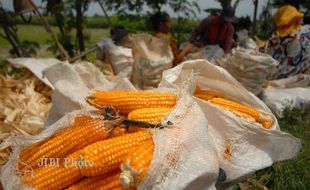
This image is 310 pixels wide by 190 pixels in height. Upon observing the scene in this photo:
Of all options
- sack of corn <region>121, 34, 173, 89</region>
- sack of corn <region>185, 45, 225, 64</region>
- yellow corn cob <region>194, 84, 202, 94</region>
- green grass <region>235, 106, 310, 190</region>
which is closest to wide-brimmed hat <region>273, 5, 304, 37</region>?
sack of corn <region>185, 45, 225, 64</region>

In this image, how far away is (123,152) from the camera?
5.49ft

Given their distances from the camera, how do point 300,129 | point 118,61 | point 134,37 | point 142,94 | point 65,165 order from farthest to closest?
point 118,61 → point 134,37 → point 300,129 → point 142,94 → point 65,165

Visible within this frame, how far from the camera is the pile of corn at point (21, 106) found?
10.5 feet

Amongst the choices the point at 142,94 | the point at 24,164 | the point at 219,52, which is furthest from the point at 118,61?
the point at 24,164

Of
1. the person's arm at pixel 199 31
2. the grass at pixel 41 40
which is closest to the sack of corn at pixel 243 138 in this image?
the person's arm at pixel 199 31

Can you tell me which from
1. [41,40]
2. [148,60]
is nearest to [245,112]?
[148,60]

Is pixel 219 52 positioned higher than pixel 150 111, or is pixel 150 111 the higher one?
pixel 150 111

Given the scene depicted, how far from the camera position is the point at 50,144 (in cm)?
184

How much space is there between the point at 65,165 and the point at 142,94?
0.63 metres

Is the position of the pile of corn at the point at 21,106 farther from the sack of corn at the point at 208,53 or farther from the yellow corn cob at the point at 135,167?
the sack of corn at the point at 208,53

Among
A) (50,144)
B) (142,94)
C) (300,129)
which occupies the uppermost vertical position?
(142,94)

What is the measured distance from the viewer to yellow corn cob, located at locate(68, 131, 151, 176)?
1.62 m

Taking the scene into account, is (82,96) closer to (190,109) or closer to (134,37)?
(190,109)

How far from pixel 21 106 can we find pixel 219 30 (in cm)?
306
